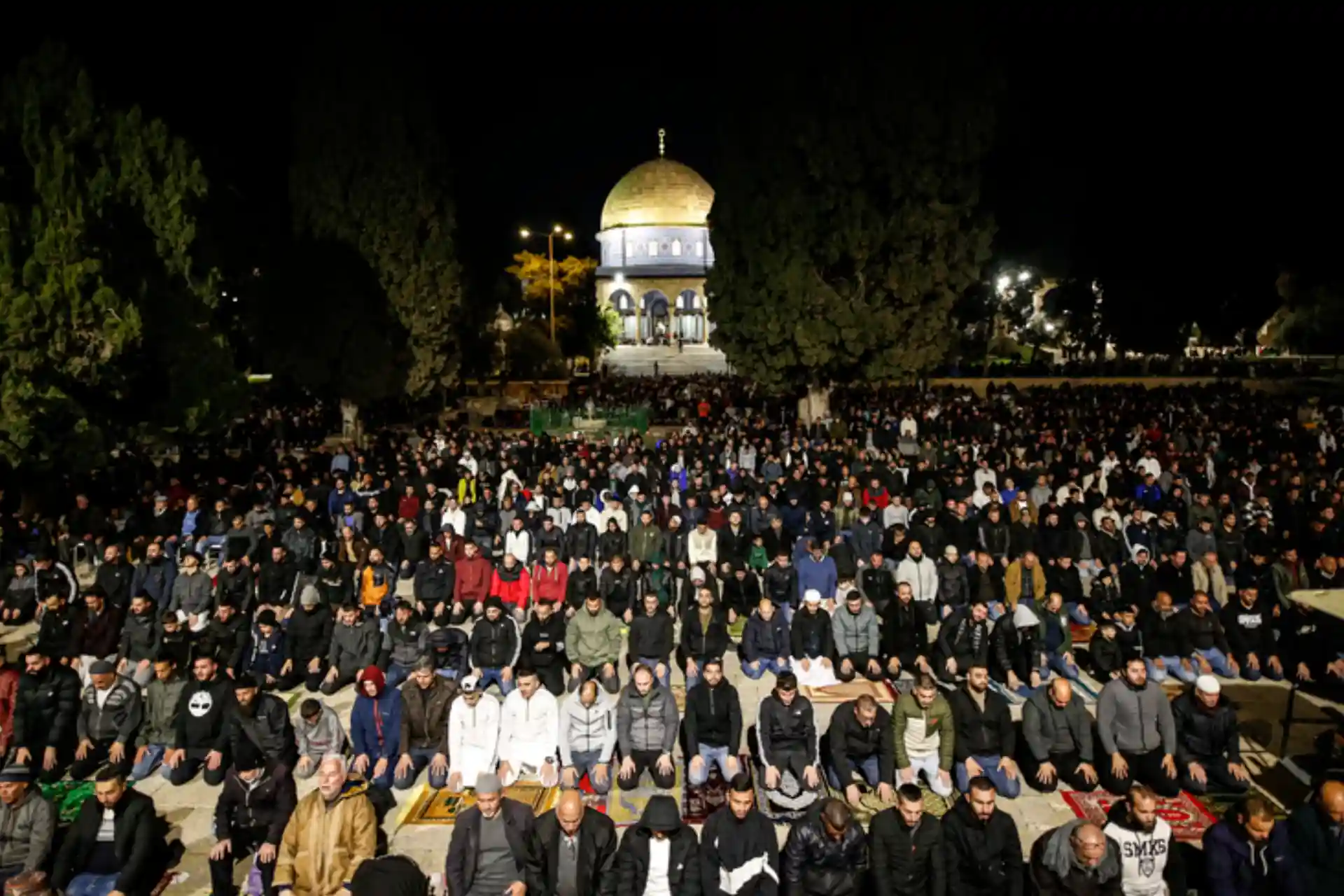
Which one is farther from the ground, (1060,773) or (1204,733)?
(1204,733)

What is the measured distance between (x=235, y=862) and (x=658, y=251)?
2994 inches

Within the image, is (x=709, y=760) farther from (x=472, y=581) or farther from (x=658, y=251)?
(x=658, y=251)

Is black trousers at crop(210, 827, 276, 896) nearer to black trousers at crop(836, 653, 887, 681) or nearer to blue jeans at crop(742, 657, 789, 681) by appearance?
blue jeans at crop(742, 657, 789, 681)

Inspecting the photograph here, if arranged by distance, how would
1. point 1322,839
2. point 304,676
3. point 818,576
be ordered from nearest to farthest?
point 1322,839, point 304,676, point 818,576

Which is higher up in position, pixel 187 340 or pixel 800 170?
pixel 800 170

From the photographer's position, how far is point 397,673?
8.46 metres

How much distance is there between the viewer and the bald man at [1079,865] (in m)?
5.04

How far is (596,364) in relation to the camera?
5659cm

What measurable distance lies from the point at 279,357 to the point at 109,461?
10.1m

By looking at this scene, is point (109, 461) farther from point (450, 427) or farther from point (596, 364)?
point (596, 364)

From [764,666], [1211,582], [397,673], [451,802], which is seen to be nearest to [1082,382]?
[1211,582]

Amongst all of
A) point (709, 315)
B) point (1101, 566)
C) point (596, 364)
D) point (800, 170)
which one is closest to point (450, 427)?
point (709, 315)

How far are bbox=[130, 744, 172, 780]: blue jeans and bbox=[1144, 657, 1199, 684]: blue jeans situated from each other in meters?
8.88

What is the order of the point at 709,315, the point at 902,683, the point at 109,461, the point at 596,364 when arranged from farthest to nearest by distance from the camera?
the point at 596,364 < the point at 709,315 < the point at 109,461 < the point at 902,683
